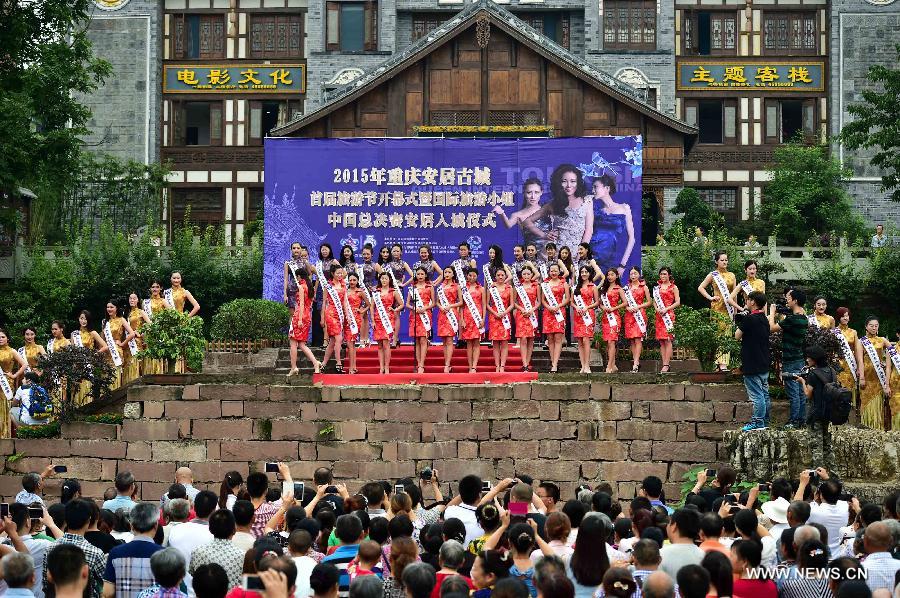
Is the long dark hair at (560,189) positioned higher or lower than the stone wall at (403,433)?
higher

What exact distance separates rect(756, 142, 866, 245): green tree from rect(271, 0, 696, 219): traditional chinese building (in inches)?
164

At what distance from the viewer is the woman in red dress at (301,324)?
A: 59.1 ft

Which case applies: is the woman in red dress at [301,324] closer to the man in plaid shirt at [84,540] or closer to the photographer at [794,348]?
the photographer at [794,348]

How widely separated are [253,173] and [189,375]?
20.5 m

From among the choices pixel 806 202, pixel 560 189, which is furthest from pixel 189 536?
pixel 806 202

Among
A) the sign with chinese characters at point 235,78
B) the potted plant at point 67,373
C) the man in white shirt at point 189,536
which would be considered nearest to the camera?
the man in white shirt at point 189,536

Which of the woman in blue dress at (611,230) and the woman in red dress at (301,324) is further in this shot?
the woman in blue dress at (611,230)

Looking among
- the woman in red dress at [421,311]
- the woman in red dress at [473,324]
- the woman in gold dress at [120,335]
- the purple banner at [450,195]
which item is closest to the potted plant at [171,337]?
the woman in gold dress at [120,335]

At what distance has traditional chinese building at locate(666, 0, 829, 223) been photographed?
37031 millimetres

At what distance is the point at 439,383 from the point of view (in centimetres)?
1745

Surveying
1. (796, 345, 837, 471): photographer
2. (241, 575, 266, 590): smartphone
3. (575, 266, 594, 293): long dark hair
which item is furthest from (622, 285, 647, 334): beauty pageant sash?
(241, 575, 266, 590): smartphone

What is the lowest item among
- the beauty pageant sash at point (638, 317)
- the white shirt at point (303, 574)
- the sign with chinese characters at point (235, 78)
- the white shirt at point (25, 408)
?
the white shirt at point (303, 574)

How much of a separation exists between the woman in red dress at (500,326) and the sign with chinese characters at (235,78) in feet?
67.0

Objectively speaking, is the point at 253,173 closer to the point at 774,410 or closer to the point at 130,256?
the point at 130,256
